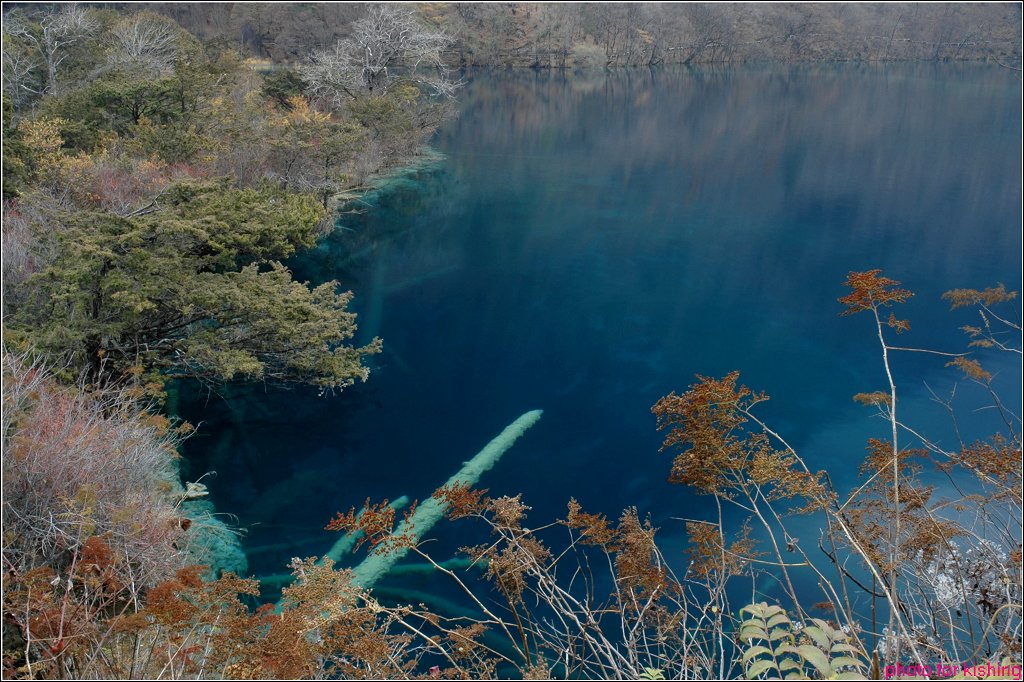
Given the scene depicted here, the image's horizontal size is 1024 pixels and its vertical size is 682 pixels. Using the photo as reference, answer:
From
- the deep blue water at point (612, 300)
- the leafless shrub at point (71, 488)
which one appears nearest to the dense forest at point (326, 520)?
the leafless shrub at point (71, 488)

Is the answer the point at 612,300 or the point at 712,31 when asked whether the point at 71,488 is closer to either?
the point at 612,300

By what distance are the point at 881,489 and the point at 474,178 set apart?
20774 mm

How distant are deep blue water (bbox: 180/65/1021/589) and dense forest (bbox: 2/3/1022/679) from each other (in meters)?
0.67

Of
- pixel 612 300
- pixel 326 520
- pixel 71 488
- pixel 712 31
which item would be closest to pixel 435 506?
pixel 326 520

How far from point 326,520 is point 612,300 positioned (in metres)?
8.16

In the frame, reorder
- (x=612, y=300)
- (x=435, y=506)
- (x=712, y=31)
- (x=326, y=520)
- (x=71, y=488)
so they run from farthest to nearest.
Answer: (x=712, y=31), (x=612, y=300), (x=326, y=520), (x=435, y=506), (x=71, y=488)

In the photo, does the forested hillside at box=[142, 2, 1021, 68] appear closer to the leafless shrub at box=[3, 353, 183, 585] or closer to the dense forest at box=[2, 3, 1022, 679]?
the dense forest at box=[2, 3, 1022, 679]

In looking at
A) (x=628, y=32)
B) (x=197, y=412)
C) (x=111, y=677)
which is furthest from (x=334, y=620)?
(x=628, y=32)

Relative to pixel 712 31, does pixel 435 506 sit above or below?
below

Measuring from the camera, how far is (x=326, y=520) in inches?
346

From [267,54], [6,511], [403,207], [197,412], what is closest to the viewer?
[6,511]

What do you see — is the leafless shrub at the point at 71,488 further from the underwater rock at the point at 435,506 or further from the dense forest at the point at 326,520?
the underwater rock at the point at 435,506

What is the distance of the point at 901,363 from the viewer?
12898mm

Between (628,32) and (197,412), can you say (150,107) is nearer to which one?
(197,412)
